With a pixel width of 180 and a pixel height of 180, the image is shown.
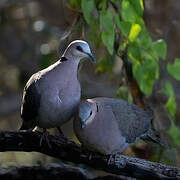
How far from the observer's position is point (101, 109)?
9.05 feet

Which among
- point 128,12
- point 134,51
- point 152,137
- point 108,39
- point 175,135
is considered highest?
point 128,12

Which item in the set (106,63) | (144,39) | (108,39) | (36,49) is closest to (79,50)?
(108,39)

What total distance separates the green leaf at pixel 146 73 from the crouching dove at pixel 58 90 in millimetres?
523

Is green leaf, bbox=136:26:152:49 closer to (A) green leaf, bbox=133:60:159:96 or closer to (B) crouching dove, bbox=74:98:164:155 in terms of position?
(A) green leaf, bbox=133:60:159:96

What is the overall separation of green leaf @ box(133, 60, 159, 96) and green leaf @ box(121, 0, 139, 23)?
0.35 meters

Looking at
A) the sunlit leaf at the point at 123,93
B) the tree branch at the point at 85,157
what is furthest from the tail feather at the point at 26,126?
the sunlit leaf at the point at 123,93

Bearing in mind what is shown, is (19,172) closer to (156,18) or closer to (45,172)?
(45,172)

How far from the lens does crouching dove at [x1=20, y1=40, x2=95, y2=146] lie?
2.65 metres

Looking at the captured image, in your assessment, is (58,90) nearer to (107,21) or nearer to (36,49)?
(107,21)

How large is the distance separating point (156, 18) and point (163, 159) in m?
2.88

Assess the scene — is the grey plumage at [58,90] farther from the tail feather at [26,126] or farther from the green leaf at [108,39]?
the tail feather at [26,126]

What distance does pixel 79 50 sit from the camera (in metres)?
2.69

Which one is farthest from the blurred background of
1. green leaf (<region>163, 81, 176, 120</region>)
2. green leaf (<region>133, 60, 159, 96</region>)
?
green leaf (<region>133, 60, 159, 96</region>)

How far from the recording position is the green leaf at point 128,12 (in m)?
2.80
